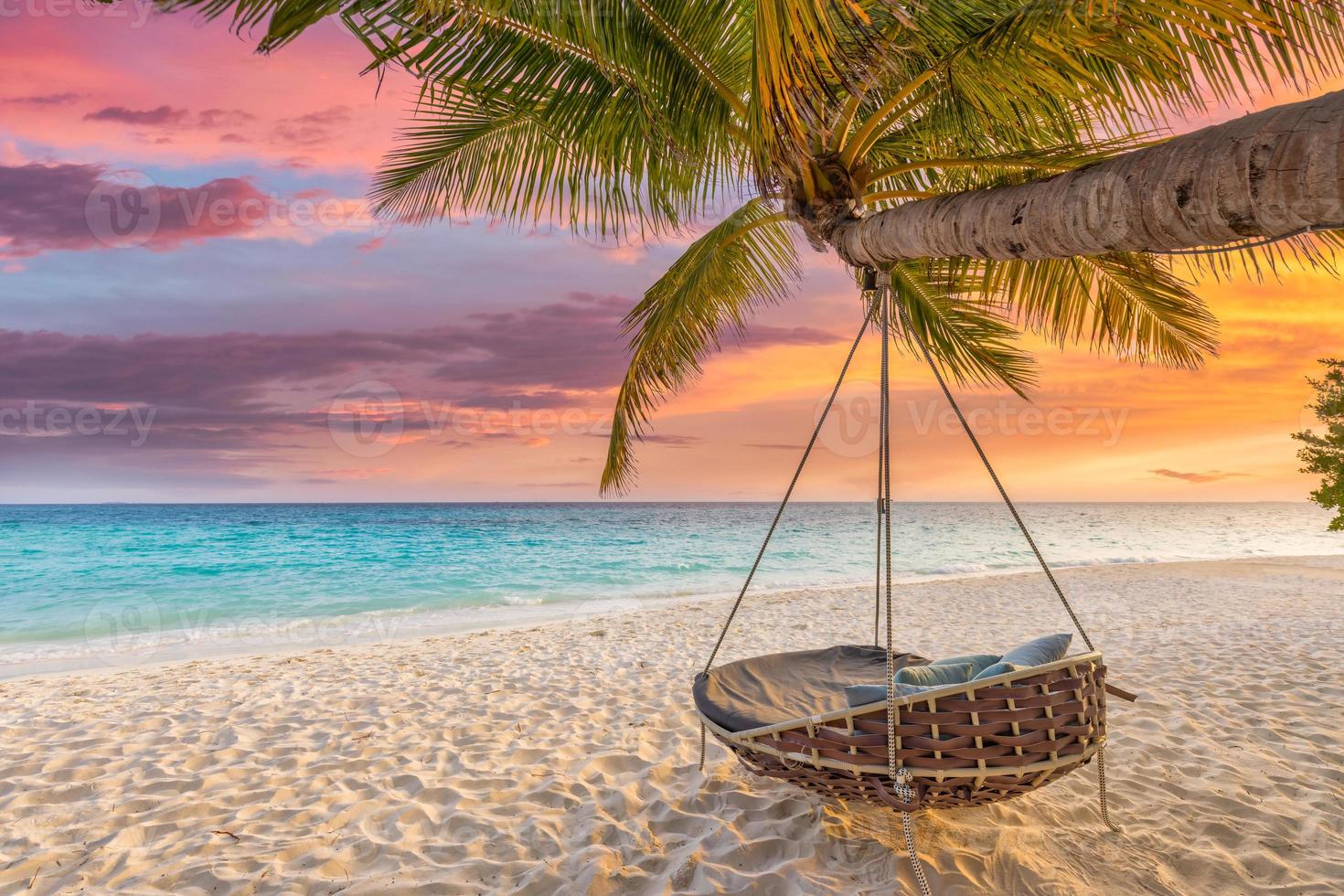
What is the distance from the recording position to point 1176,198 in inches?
46.9

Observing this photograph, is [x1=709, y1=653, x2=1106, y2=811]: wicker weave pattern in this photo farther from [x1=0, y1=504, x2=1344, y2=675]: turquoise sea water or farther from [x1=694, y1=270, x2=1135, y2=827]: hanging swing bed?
[x1=0, y1=504, x2=1344, y2=675]: turquoise sea water

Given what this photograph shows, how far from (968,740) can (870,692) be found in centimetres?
29

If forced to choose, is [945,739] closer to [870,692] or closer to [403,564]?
[870,692]

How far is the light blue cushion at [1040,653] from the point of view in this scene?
2.15 metres

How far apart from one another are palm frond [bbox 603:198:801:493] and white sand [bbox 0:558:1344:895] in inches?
70.2

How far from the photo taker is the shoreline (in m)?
6.04

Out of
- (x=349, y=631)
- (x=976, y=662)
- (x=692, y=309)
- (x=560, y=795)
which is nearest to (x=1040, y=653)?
(x=976, y=662)

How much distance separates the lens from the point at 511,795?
2727mm

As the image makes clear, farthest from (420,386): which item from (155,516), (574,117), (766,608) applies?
(155,516)

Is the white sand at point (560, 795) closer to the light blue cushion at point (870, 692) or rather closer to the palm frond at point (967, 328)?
the light blue cushion at point (870, 692)

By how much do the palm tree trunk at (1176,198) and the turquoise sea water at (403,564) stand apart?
25.5ft

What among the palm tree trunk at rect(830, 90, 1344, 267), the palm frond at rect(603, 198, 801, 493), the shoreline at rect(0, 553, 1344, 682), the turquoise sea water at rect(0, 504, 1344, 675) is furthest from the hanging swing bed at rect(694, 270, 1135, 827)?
the turquoise sea water at rect(0, 504, 1344, 675)

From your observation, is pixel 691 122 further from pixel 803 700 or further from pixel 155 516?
pixel 155 516

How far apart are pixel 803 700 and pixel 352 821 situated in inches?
71.5
